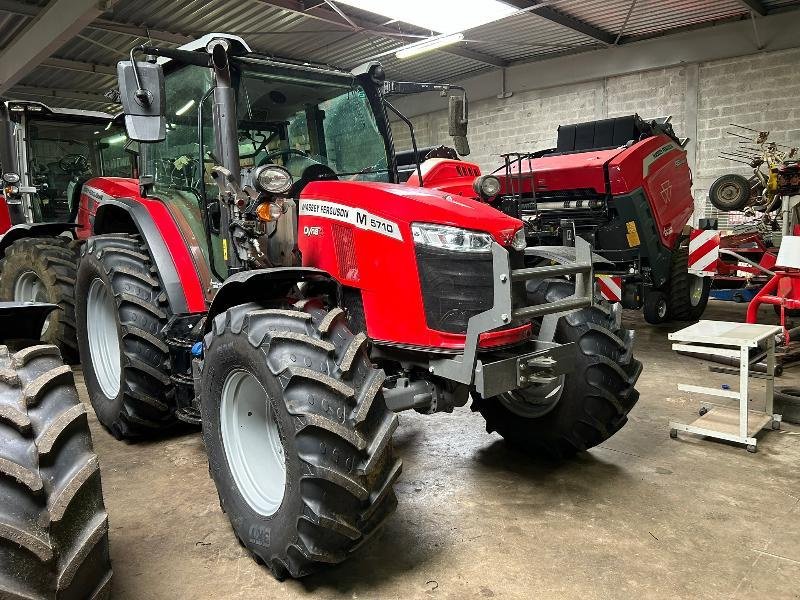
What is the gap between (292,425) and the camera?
2.00 m

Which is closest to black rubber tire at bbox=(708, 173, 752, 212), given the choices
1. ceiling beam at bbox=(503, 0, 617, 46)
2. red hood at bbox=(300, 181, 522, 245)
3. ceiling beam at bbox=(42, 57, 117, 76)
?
ceiling beam at bbox=(503, 0, 617, 46)

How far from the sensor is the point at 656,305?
6816mm

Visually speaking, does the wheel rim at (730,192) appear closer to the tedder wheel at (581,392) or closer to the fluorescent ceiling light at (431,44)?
the fluorescent ceiling light at (431,44)

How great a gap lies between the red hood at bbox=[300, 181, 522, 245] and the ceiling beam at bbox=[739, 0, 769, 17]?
760 cm

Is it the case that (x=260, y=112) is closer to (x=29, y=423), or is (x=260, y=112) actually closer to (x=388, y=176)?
(x=388, y=176)

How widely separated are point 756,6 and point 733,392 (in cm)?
700

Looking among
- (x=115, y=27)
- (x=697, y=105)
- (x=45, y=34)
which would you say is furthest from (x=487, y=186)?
(x=45, y=34)

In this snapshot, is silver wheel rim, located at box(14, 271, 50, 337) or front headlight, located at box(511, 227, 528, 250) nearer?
front headlight, located at box(511, 227, 528, 250)

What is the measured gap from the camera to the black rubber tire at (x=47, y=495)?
141cm

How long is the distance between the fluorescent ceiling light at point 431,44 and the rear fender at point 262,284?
6.37m

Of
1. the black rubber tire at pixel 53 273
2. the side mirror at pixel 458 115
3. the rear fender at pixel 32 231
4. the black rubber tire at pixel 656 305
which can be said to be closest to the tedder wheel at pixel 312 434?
the side mirror at pixel 458 115

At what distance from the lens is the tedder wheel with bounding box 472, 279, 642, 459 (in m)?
2.92

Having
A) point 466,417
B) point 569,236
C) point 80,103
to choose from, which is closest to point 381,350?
point 466,417

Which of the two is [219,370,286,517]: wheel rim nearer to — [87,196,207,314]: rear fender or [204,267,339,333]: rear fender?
[204,267,339,333]: rear fender
